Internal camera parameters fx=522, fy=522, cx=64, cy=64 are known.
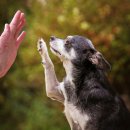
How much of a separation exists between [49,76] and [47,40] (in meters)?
5.40

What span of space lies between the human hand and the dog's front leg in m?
0.35

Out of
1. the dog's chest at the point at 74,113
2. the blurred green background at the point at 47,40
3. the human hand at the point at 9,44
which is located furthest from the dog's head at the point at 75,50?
the blurred green background at the point at 47,40

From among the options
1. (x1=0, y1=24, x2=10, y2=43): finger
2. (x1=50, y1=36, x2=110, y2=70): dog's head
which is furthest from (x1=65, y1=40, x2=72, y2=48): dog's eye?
(x1=0, y1=24, x2=10, y2=43): finger

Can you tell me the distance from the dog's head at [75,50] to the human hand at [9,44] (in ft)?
1.56

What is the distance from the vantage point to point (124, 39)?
9.34 metres

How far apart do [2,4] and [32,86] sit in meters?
2.61

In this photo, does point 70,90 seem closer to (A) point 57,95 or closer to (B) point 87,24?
(A) point 57,95

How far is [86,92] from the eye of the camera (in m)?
4.46

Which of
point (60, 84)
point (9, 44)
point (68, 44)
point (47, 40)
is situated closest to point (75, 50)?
point (68, 44)

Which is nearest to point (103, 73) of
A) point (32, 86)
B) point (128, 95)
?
point (128, 95)

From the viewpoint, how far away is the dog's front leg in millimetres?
4391

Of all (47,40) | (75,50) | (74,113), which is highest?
(47,40)

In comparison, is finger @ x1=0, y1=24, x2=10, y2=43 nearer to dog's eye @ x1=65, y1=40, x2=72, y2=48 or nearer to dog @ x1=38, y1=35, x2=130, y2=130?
dog @ x1=38, y1=35, x2=130, y2=130

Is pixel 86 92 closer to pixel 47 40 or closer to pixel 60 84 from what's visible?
pixel 60 84
